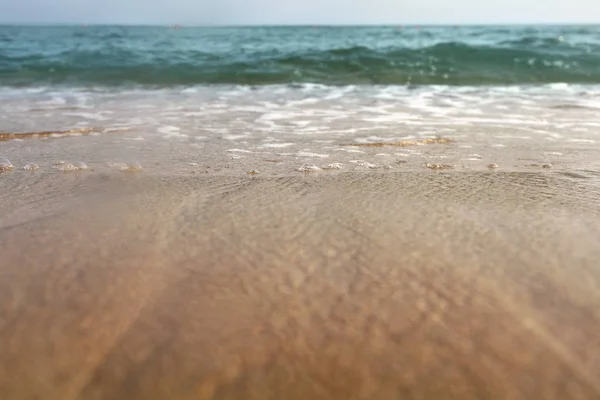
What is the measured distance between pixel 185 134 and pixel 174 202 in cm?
190

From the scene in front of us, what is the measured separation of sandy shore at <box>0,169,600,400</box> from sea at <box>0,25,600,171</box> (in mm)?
972

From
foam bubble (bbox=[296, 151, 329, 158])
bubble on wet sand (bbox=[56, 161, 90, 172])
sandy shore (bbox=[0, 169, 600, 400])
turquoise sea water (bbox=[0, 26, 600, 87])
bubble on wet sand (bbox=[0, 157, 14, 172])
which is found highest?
sandy shore (bbox=[0, 169, 600, 400])

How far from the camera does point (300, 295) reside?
171 cm

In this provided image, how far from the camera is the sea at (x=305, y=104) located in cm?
383

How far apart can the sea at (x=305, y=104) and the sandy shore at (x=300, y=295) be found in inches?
38.3

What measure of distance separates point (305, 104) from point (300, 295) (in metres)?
5.00

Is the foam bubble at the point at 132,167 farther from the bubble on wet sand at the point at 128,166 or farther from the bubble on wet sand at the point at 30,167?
the bubble on wet sand at the point at 30,167

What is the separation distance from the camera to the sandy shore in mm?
1333

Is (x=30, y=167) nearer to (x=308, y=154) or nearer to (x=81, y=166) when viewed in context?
(x=81, y=166)

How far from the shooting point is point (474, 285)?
177 centimetres

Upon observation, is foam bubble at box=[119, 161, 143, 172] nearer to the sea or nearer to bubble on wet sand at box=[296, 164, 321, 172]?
the sea

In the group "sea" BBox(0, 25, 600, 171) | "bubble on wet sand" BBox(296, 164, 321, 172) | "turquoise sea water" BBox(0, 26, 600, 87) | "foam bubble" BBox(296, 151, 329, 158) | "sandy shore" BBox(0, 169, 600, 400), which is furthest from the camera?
"turquoise sea water" BBox(0, 26, 600, 87)

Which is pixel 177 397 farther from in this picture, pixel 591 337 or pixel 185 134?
pixel 185 134

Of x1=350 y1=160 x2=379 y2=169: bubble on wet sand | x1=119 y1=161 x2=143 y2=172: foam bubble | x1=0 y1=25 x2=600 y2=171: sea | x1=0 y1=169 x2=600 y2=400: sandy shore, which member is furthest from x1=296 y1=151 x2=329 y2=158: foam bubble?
x1=119 y1=161 x2=143 y2=172: foam bubble
